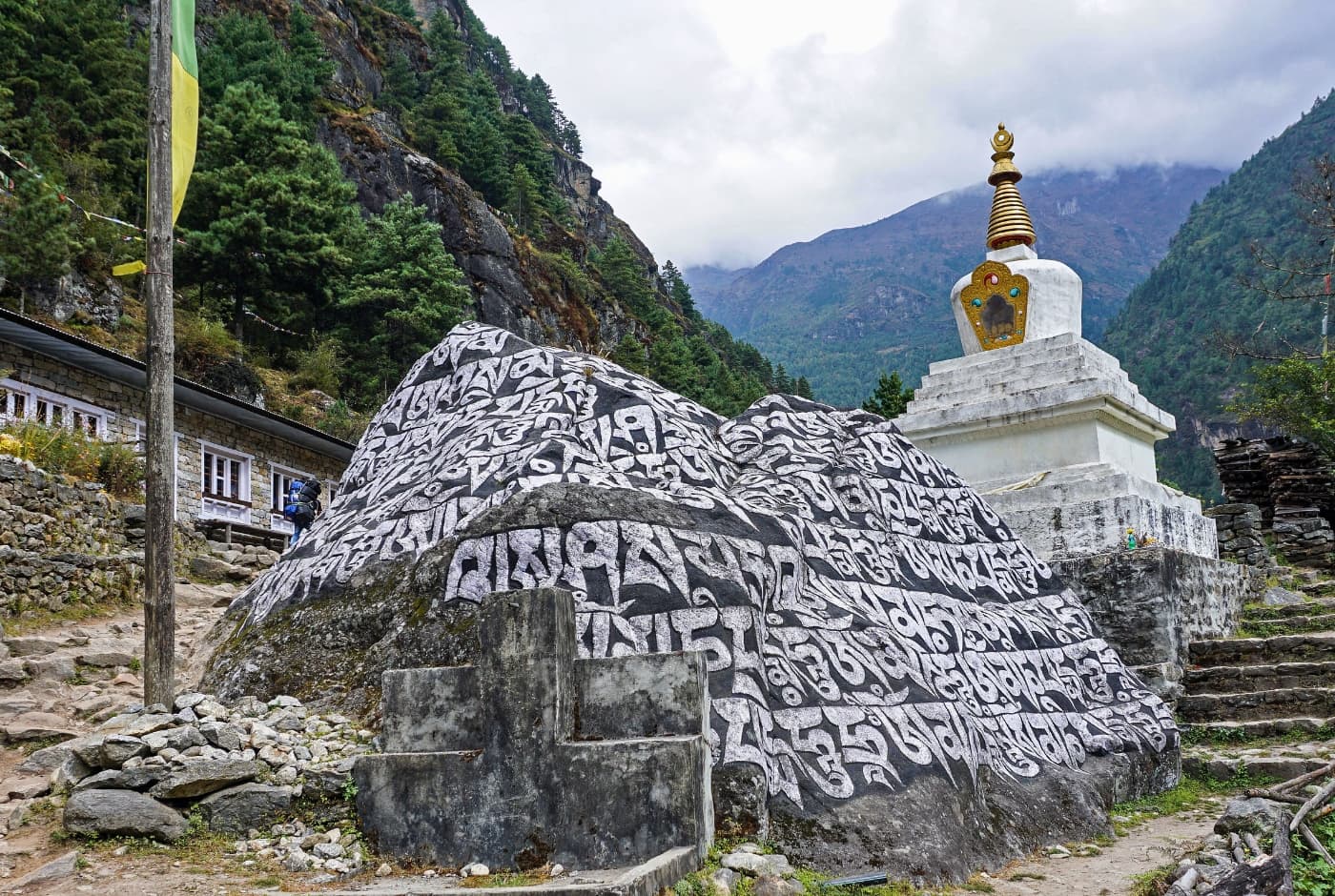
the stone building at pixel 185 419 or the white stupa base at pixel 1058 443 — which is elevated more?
the stone building at pixel 185 419

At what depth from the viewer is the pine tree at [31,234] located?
22859 millimetres

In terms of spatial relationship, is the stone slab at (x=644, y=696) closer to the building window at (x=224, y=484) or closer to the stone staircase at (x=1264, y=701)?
the stone staircase at (x=1264, y=701)

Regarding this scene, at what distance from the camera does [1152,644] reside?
11.3 meters

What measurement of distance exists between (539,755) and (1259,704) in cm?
859

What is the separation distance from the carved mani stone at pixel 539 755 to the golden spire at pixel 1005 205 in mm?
13382

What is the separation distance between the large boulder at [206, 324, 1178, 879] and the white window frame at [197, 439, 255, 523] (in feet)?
34.0

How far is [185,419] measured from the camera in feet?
63.2

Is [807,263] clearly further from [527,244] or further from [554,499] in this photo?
[554,499]

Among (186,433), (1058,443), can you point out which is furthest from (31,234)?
(1058,443)

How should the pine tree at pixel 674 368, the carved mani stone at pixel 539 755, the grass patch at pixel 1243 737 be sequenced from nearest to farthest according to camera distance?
the carved mani stone at pixel 539 755
the grass patch at pixel 1243 737
the pine tree at pixel 674 368

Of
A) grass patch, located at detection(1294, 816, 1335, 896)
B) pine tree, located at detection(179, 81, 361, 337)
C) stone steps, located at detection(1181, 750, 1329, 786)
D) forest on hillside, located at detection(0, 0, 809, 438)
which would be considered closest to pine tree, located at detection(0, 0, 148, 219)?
forest on hillside, located at detection(0, 0, 809, 438)

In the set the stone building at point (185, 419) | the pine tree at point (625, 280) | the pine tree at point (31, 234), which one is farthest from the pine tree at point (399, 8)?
the stone building at point (185, 419)

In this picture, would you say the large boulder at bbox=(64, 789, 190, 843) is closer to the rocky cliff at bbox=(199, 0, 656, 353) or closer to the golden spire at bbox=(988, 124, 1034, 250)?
the golden spire at bbox=(988, 124, 1034, 250)

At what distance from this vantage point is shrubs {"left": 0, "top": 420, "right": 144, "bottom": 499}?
1455cm
